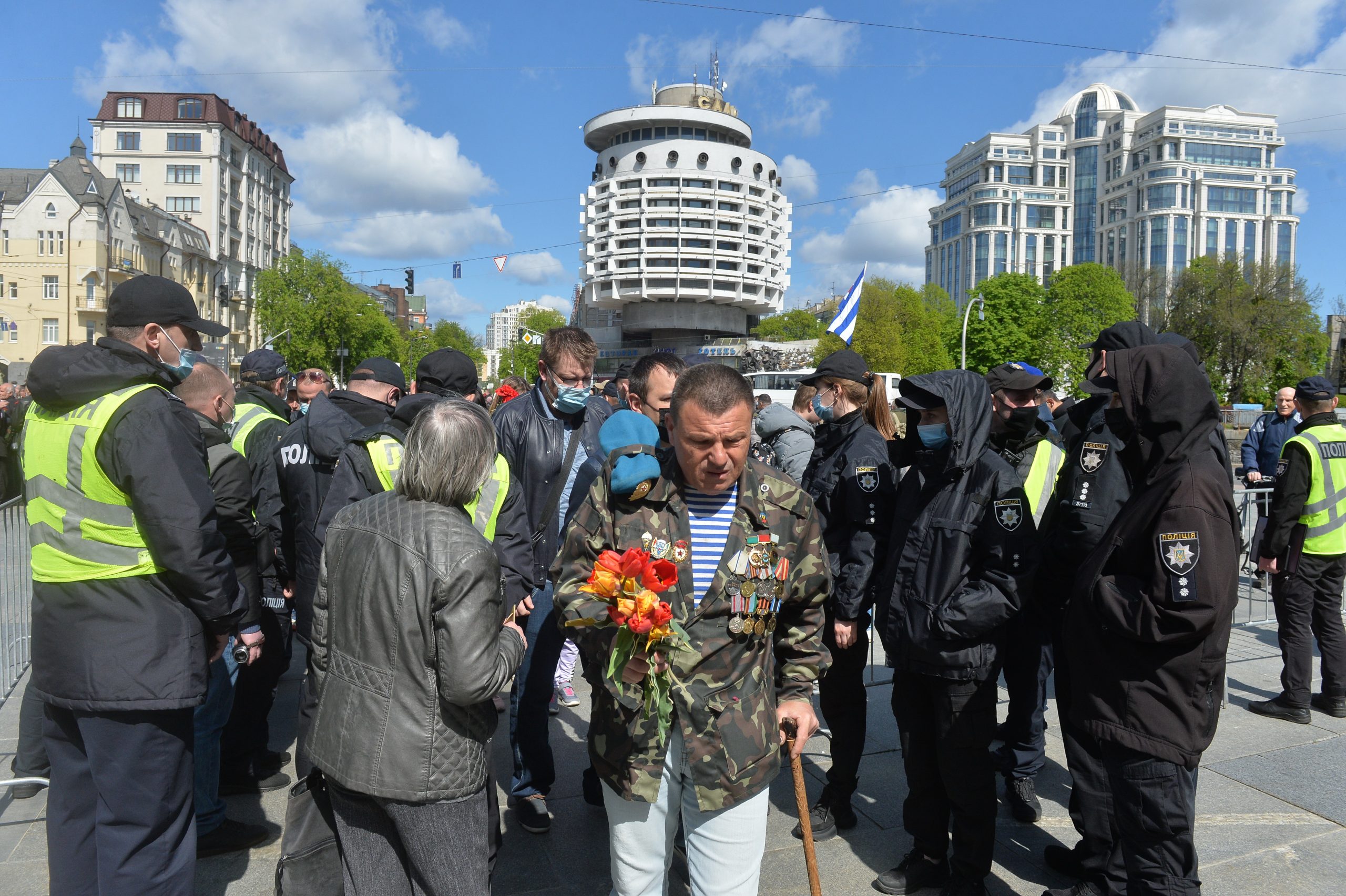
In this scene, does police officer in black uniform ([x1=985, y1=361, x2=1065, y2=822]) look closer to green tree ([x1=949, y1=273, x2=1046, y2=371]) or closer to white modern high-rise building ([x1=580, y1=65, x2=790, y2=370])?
green tree ([x1=949, y1=273, x2=1046, y2=371])

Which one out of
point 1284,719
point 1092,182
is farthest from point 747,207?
point 1284,719

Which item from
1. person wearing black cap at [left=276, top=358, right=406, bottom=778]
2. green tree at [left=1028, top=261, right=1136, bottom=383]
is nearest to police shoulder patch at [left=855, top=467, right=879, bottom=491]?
person wearing black cap at [left=276, top=358, right=406, bottom=778]

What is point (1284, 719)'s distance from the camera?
18.5ft

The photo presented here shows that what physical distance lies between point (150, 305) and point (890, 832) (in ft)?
13.3

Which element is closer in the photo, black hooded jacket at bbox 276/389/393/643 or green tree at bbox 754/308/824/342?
black hooded jacket at bbox 276/389/393/643

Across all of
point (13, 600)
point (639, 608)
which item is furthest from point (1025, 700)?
point (13, 600)

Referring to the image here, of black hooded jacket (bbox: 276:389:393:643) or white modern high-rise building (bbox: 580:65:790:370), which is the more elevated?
white modern high-rise building (bbox: 580:65:790:370)

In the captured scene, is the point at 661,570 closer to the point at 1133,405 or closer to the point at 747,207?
the point at 1133,405

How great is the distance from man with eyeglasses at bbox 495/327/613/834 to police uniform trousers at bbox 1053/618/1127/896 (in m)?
2.35

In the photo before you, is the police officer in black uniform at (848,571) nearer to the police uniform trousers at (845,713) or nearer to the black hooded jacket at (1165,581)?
the police uniform trousers at (845,713)

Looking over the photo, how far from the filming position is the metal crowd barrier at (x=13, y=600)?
541 cm

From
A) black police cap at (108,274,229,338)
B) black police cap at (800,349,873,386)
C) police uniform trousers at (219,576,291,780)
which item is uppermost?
black police cap at (108,274,229,338)

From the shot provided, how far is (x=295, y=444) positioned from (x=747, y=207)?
95.8m

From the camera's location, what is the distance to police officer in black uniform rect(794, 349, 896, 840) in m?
4.06
